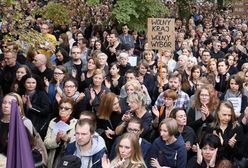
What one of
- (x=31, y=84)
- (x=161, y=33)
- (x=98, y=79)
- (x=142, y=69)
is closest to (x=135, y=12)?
(x=161, y=33)

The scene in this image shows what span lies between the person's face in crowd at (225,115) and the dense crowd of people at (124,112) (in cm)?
1

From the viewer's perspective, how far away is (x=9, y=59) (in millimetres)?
10172

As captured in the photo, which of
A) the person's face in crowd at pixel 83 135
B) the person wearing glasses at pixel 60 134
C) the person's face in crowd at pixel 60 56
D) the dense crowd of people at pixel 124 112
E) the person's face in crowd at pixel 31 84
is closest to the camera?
the person's face in crowd at pixel 83 135

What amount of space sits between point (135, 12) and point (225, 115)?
435 inches

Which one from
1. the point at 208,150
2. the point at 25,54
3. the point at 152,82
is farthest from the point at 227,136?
the point at 25,54

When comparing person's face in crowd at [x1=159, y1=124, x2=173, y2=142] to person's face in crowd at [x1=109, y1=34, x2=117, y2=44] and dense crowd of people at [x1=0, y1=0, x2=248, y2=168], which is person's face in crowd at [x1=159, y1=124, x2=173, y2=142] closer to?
dense crowd of people at [x1=0, y1=0, x2=248, y2=168]

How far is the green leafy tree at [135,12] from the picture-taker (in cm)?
1780

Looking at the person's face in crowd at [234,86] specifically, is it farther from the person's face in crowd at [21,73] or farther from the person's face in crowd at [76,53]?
the person's face in crowd at [21,73]

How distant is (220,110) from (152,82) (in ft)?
11.6

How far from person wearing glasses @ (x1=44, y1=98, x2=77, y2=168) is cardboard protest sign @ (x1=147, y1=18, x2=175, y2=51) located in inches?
194

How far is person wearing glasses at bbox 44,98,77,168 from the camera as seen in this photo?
716 centimetres

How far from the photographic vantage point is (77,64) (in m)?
11.1

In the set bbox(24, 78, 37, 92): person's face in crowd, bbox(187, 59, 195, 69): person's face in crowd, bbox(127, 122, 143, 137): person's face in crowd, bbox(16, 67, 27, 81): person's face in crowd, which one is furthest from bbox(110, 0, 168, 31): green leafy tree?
bbox(127, 122, 143, 137): person's face in crowd

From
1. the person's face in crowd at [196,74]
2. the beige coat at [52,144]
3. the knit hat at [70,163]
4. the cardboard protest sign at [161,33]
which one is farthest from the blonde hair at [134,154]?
the cardboard protest sign at [161,33]
